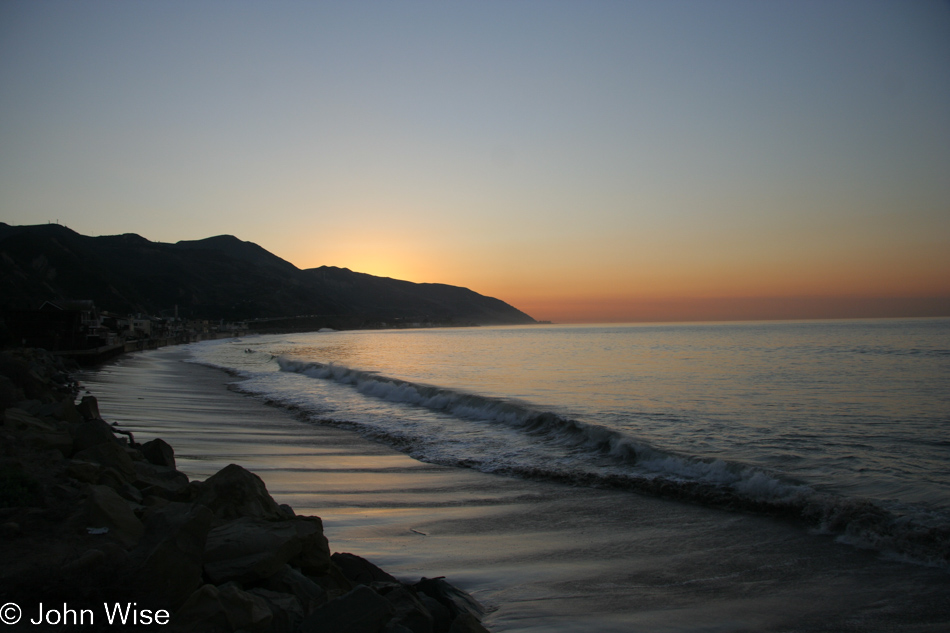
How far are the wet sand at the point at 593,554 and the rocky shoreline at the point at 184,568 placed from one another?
108cm

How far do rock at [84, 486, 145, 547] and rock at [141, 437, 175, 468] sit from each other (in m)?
3.42

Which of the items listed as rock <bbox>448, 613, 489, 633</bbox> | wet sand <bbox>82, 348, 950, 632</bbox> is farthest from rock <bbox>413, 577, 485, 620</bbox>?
rock <bbox>448, 613, 489, 633</bbox>

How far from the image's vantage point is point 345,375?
3272 cm

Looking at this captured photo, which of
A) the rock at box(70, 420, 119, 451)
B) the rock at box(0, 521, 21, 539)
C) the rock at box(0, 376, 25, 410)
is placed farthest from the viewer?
the rock at box(0, 376, 25, 410)

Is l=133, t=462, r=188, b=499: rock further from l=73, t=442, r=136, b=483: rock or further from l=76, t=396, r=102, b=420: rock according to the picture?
l=76, t=396, r=102, b=420: rock

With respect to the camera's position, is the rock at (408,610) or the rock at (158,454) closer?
the rock at (408,610)

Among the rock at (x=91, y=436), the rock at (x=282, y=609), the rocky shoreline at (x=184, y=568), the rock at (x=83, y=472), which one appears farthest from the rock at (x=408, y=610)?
the rock at (x=91, y=436)

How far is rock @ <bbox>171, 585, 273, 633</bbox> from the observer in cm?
348

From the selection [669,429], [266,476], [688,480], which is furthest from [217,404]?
[688,480]

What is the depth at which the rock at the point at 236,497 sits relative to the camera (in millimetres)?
5051

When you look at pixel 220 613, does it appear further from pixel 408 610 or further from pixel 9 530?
pixel 9 530

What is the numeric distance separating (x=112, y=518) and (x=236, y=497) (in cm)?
95

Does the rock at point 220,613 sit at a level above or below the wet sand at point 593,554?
above

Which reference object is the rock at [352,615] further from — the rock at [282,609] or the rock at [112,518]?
the rock at [112,518]
